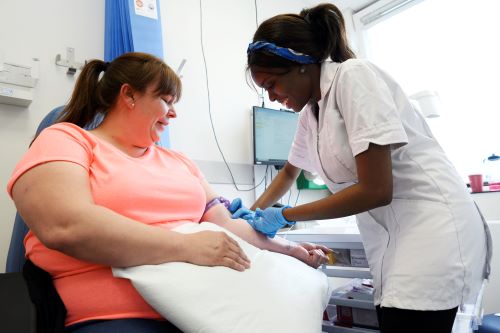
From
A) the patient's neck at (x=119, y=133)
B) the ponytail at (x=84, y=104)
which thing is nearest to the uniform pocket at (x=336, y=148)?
the patient's neck at (x=119, y=133)

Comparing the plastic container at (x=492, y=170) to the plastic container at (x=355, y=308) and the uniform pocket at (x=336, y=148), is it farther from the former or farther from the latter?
the uniform pocket at (x=336, y=148)

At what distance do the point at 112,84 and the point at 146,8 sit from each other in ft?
3.10

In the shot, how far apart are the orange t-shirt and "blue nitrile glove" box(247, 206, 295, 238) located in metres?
0.21

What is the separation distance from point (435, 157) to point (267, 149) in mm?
1433

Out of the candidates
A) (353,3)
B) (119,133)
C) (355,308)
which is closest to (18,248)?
(119,133)

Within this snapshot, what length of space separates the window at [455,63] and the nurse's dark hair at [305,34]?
1.77 metres

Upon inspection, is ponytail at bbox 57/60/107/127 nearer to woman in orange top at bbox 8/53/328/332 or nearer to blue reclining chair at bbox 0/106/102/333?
woman in orange top at bbox 8/53/328/332

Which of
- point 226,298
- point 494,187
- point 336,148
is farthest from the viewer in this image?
point 494,187

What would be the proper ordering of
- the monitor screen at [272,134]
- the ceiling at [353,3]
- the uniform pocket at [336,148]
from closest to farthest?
1. the uniform pocket at [336,148]
2. the monitor screen at [272,134]
3. the ceiling at [353,3]

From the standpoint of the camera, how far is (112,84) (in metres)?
1.04

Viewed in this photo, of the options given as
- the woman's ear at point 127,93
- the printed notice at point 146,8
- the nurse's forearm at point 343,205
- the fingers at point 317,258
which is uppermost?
the printed notice at point 146,8

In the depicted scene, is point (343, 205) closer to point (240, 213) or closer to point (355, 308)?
point (240, 213)

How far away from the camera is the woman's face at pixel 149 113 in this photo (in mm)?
1011

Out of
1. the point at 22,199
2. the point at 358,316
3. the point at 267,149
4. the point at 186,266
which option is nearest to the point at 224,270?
the point at 186,266
